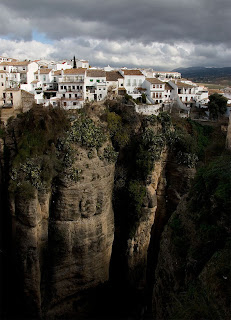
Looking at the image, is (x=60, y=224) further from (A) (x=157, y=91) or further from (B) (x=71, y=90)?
(A) (x=157, y=91)

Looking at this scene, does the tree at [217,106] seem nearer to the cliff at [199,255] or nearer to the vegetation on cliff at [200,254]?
the cliff at [199,255]

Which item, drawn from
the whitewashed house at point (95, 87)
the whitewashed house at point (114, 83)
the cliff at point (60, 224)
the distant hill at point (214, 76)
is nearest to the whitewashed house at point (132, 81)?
the whitewashed house at point (114, 83)

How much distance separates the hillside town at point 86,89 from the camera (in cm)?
2042

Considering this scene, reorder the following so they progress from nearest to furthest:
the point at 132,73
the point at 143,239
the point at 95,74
Answer: 1. the point at 143,239
2. the point at 95,74
3. the point at 132,73

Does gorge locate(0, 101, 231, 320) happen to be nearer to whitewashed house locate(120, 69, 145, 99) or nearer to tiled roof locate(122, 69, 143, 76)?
whitewashed house locate(120, 69, 145, 99)

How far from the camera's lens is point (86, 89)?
22.5 metres

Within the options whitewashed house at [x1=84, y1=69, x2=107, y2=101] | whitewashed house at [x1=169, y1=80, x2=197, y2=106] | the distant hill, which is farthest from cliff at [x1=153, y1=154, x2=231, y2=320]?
the distant hill

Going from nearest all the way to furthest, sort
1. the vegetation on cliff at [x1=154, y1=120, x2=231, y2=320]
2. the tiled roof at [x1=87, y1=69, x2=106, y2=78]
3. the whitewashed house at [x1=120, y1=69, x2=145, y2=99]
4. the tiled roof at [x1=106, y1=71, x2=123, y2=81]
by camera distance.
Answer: the vegetation on cliff at [x1=154, y1=120, x2=231, y2=320], the tiled roof at [x1=87, y1=69, x2=106, y2=78], the tiled roof at [x1=106, y1=71, x2=123, y2=81], the whitewashed house at [x1=120, y1=69, x2=145, y2=99]

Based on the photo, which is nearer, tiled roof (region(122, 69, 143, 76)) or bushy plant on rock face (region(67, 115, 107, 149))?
bushy plant on rock face (region(67, 115, 107, 149))

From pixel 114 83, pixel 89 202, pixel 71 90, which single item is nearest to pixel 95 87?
pixel 114 83

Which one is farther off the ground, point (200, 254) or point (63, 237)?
point (200, 254)

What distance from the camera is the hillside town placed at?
20422 millimetres

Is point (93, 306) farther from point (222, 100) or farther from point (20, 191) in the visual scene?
point (222, 100)

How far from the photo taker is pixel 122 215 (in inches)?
711
